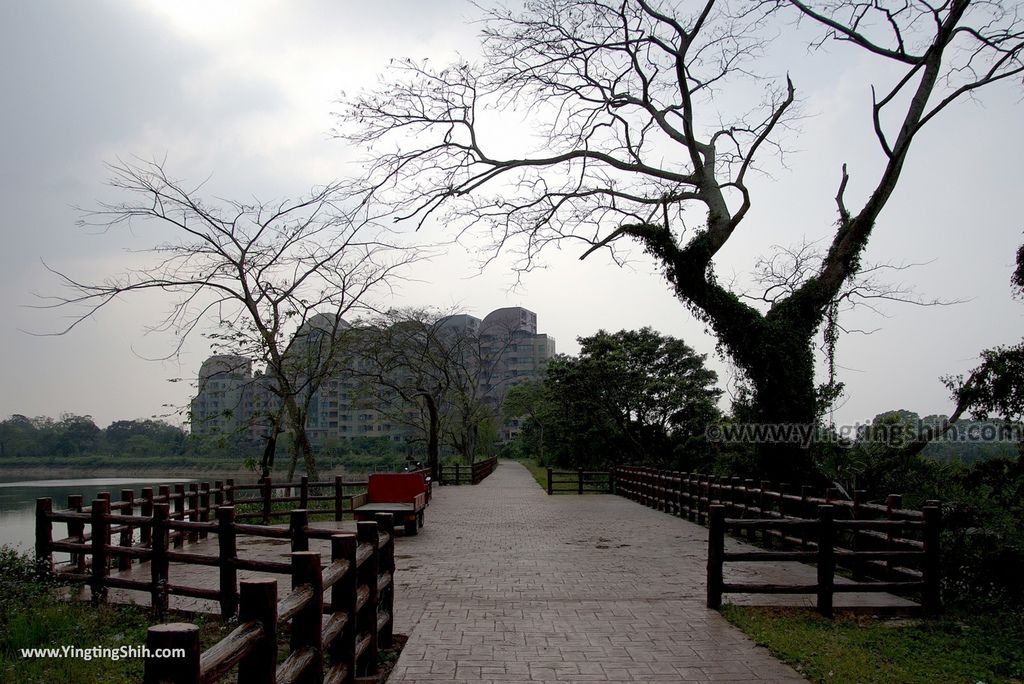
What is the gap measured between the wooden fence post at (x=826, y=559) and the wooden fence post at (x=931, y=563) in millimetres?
872

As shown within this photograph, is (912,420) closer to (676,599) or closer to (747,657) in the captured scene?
(676,599)

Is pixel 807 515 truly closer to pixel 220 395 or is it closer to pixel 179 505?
pixel 179 505

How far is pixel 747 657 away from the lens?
578cm

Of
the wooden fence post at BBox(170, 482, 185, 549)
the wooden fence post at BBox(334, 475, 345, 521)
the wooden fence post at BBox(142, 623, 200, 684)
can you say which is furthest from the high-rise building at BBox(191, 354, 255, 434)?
the wooden fence post at BBox(142, 623, 200, 684)

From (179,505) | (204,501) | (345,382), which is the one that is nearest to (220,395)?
(204,501)

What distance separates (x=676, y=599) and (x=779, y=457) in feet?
29.1

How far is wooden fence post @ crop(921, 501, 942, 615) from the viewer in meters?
7.36

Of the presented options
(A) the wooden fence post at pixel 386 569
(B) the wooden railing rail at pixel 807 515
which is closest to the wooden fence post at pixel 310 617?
(A) the wooden fence post at pixel 386 569

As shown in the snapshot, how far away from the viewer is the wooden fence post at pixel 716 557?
7535 mm

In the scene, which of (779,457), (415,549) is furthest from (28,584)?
(779,457)

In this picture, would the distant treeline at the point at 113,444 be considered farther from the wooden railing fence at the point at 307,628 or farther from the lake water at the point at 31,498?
the wooden railing fence at the point at 307,628

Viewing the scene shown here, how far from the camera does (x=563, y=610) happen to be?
7.41 meters

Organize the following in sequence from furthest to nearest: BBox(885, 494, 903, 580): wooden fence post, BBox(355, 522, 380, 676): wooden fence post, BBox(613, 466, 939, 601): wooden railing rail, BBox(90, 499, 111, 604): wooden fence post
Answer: BBox(885, 494, 903, 580): wooden fence post → BBox(90, 499, 111, 604): wooden fence post → BBox(613, 466, 939, 601): wooden railing rail → BBox(355, 522, 380, 676): wooden fence post

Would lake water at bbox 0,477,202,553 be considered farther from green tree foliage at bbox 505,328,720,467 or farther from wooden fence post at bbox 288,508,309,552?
green tree foliage at bbox 505,328,720,467
